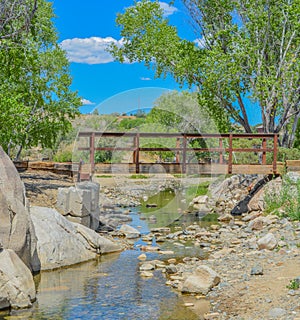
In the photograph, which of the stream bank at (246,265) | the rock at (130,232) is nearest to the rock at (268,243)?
the stream bank at (246,265)

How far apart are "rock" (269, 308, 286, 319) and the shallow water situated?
94cm

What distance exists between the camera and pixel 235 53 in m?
21.5

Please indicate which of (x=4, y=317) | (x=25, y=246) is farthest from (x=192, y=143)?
(x=4, y=317)

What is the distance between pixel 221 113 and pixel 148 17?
5452 mm

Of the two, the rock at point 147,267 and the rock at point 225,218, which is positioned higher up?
the rock at point 225,218

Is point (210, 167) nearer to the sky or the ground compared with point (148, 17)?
nearer to the ground

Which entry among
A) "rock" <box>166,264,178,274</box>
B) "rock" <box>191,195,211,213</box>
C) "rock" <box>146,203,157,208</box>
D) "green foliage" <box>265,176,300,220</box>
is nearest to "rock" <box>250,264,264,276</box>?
"rock" <box>166,264,178,274</box>

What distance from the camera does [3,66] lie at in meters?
16.9

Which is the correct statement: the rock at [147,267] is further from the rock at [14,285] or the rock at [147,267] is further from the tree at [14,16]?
the tree at [14,16]

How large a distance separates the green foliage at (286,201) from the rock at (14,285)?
7.04 m

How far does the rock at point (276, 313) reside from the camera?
21.6 feet

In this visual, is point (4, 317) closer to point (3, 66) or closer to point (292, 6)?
point (3, 66)

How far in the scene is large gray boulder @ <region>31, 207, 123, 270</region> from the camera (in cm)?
967

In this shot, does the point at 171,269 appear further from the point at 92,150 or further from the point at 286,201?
the point at 92,150
